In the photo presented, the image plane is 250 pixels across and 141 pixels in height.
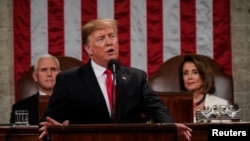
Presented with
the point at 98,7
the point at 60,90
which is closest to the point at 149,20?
the point at 98,7

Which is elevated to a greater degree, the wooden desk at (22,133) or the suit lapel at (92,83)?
the suit lapel at (92,83)

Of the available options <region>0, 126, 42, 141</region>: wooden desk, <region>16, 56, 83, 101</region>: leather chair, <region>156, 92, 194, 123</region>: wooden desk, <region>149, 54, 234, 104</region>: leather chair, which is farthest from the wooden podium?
<region>16, 56, 83, 101</region>: leather chair

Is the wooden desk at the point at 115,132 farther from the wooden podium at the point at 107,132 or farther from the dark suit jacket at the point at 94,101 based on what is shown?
the dark suit jacket at the point at 94,101

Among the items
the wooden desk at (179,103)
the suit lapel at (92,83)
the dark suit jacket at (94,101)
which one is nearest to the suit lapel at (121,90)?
the dark suit jacket at (94,101)

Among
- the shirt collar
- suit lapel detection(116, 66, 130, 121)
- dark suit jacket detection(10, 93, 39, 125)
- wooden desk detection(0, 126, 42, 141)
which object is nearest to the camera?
suit lapel detection(116, 66, 130, 121)

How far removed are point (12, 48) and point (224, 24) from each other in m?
2.37

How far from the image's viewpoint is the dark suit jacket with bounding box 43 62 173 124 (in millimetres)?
4790

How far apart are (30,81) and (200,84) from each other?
5.70ft

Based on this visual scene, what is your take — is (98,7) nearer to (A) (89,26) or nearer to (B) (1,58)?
(B) (1,58)

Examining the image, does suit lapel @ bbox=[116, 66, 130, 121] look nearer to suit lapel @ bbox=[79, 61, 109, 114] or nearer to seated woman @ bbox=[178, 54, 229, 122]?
suit lapel @ bbox=[79, 61, 109, 114]

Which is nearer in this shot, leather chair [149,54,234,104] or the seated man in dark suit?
the seated man in dark suit

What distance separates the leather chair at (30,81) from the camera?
7238mm

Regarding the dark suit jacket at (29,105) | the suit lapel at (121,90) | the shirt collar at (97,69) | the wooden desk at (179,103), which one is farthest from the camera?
the dark suit jacket at (29,105)

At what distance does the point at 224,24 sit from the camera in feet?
26.3
